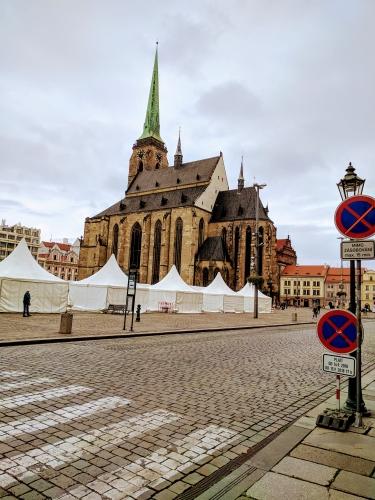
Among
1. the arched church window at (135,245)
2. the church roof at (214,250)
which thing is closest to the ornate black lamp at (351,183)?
the church roof at (214,250)

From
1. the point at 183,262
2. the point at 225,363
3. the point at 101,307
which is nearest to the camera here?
the point at 225,363

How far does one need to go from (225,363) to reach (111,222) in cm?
5589

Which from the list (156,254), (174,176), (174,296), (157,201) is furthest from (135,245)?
(174,296)

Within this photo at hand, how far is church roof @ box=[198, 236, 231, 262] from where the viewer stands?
51.2m

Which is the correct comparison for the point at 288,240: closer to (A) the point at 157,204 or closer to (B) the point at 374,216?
(A) the point at 157,204

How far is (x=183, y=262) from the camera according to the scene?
51.8 metres

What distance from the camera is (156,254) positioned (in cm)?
5691

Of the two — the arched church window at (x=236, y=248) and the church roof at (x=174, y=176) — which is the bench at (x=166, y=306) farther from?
the church roof at (x=174, y=176)

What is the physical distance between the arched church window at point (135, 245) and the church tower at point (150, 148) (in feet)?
45.9

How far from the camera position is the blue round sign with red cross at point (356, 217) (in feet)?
15.3

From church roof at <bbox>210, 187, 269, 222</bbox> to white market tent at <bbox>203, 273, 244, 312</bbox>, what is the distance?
19099 mm

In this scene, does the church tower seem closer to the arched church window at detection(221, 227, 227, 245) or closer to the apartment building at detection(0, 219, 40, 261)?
the arched church window at detection(221, 227, 227, 245)

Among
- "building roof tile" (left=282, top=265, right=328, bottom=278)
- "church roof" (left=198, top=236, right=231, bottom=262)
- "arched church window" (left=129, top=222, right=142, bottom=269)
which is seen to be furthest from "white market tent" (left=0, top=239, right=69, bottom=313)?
"building roof tile" (left=282, top=265, right=328, bottom=278)

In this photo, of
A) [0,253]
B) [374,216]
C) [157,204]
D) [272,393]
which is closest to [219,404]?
[272,393]
